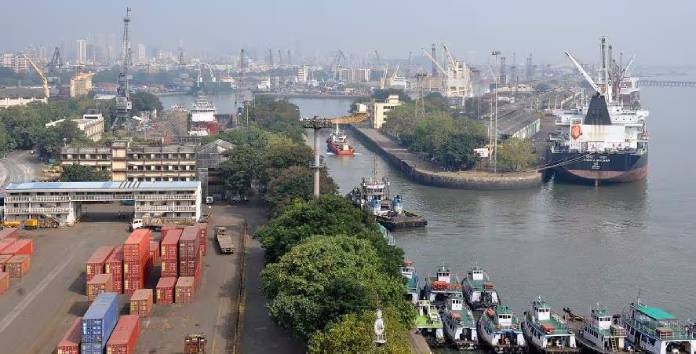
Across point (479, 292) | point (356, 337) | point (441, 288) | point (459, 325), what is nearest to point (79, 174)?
point (441, 288)

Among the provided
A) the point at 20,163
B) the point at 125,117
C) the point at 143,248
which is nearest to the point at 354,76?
the point at 125,117

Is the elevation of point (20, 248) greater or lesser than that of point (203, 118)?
lesser

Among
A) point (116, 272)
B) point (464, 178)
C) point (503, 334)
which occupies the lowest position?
point (503, 334)

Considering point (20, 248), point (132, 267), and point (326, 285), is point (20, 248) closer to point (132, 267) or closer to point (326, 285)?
point (132, 267)

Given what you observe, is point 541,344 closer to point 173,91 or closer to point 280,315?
point 280,315

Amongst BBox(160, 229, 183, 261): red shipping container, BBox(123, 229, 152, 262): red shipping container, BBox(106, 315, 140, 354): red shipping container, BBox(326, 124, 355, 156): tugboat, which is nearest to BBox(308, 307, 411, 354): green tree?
BBox(106, 315, 140, 354): red shipping container

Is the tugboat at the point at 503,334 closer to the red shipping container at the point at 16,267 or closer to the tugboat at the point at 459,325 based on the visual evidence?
the tugboat at the point at 459,325

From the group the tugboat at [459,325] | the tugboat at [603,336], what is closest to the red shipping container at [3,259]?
the tugboat at [459,325]
